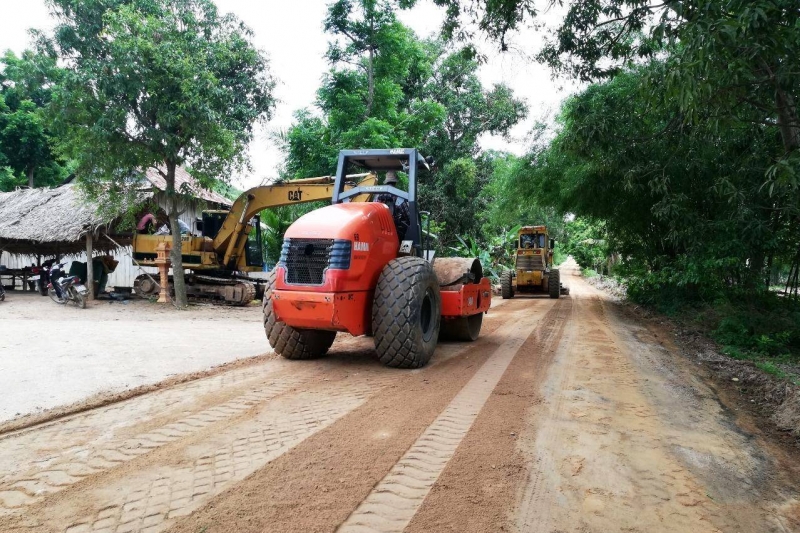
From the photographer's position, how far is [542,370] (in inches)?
249

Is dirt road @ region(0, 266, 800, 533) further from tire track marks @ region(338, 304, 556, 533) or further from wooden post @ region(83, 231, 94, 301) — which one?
wooden post @ region(83, 231, 94, 301)

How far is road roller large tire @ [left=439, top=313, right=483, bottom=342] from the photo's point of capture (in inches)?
323

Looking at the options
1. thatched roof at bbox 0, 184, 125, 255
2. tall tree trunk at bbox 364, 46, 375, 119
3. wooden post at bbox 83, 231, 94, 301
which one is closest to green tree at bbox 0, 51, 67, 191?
thatched roof at bbox 0, 184, 125, 255

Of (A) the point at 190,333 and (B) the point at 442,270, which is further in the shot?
(A) the point at 190,333

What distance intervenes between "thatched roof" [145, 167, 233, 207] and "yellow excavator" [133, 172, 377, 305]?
1057 millimetres

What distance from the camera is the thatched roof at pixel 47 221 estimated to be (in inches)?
606

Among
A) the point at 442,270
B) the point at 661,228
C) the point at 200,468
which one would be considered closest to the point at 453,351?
the point at 442,270

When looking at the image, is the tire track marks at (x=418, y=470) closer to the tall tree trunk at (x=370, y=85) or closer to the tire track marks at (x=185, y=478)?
Result: the tire track marks at (x=185, y=478)

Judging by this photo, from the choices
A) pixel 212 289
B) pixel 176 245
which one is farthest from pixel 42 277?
pixel 176 245

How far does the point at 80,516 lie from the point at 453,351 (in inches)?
214

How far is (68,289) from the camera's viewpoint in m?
14.0

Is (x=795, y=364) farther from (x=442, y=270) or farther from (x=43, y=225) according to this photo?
(x=43, y=225)

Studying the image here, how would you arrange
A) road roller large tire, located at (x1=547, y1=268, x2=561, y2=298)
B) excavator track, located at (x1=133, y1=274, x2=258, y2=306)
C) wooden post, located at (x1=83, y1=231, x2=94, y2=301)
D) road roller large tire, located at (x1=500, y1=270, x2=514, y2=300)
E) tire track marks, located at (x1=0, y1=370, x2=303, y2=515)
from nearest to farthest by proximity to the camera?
tire track marks, located at (x1=0, y1=370, x2=303, y2=515), excavator track, located at (x1=133, y1=274, x2=258, y2=306), wooden post, located at (x1=83, y1=231, x2=94, y2=301), road roller large tire, located at (x1=500, y1=270, x2=514, y2=300), road roller large tire, located at (x1=547, y1=268, x2=561, y2=298)

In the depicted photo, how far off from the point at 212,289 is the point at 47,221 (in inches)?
240
